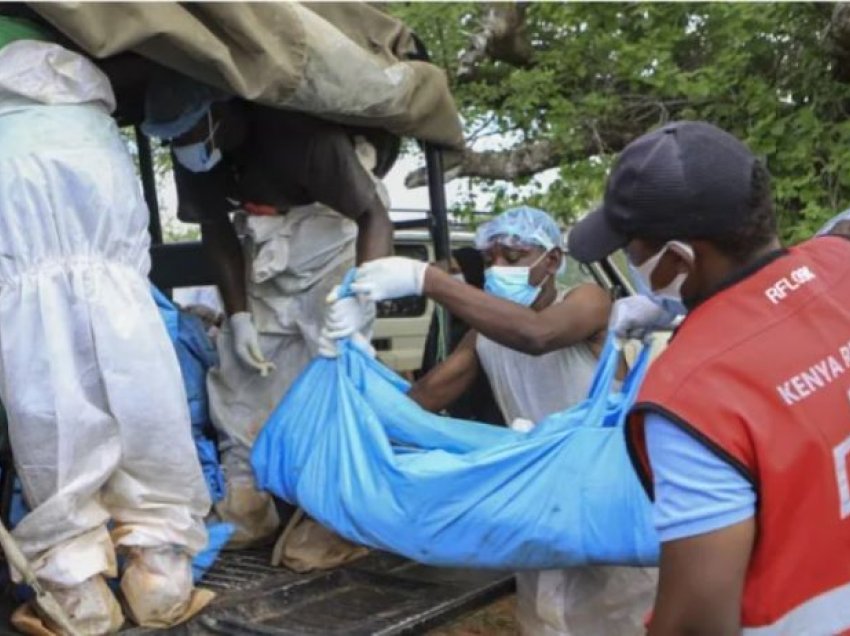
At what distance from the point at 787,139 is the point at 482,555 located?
16.5 feet

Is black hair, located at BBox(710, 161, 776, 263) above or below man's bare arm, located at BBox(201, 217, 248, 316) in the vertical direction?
above

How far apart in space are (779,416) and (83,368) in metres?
1.53

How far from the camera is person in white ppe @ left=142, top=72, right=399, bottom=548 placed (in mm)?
3307

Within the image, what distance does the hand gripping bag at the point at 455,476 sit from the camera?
2.63 m

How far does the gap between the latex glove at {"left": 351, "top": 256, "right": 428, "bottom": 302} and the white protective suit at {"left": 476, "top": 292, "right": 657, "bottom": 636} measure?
464 millimetres

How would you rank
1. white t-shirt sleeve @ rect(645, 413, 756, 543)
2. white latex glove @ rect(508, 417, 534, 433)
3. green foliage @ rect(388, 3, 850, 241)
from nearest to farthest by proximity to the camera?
white t-shirt sleeve @ rect(645, 413, 756, 543), white latex glove @ rect(508, 417, 534, 433), green foliage @ rect(388, 3, 850, 241)

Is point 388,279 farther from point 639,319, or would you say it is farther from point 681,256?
point 681,256

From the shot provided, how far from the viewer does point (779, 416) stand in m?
1.49

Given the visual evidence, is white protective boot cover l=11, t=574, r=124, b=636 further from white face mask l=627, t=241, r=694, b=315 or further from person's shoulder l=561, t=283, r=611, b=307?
person's shoulder l=561, t=283, r=611, b=307

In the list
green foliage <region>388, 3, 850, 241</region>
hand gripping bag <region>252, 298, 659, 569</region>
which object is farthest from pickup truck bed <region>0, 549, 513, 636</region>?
green foliage <region>388, 3, 850, 241</region>

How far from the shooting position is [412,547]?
274 cm

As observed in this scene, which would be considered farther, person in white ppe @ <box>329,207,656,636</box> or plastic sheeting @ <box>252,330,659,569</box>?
person in white ppe @ <box>329,207,656,636</box>

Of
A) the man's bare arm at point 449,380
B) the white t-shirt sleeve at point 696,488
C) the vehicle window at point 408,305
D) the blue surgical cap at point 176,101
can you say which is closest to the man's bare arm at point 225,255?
the blue surgical cap at point 176,101

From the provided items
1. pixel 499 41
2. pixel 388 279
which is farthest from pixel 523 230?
pixel 499 41
